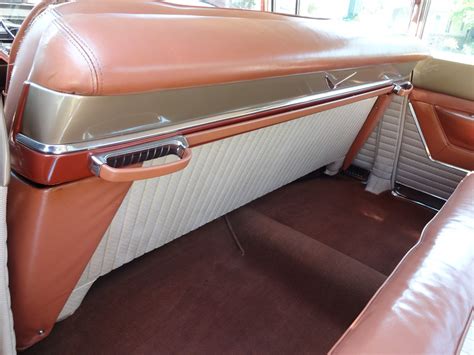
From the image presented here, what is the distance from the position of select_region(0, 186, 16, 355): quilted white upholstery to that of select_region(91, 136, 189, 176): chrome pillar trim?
0.55 ft

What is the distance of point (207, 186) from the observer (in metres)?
1.44

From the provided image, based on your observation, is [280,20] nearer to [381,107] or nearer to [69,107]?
[69,107]

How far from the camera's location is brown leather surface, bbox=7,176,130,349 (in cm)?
83

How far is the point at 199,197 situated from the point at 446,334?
883 millimetres

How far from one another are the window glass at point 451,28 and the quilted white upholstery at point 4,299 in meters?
2.38

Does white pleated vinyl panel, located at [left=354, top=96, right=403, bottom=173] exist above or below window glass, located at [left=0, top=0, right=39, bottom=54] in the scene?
below

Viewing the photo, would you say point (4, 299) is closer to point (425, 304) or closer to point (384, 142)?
point (425, 304)

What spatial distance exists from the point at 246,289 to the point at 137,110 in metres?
1.09

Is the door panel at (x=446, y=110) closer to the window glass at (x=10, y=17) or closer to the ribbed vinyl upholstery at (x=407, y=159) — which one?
the ribbed vinyl upholstery at (x=407, y=159)

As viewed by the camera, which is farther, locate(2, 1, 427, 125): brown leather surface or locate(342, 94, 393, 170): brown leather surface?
locate(342, 94, 393, 170): brown leather surface

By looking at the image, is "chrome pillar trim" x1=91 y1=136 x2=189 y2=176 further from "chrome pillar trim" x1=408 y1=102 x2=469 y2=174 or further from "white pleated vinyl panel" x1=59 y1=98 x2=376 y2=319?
"chrome pillar trim" x1=408 y1=102 x2=469 y2=174

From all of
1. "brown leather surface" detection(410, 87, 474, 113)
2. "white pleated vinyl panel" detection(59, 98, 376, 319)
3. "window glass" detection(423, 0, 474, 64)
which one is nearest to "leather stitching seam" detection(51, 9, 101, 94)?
"white pleated vinyl panel" detection(59, 98, 376, 319)

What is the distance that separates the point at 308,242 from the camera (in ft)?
6.52

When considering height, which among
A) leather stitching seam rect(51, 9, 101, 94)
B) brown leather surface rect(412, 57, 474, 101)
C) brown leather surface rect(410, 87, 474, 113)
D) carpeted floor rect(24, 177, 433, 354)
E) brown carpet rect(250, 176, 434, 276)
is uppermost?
brown leather surface rect(412, 57, 474, 101)
